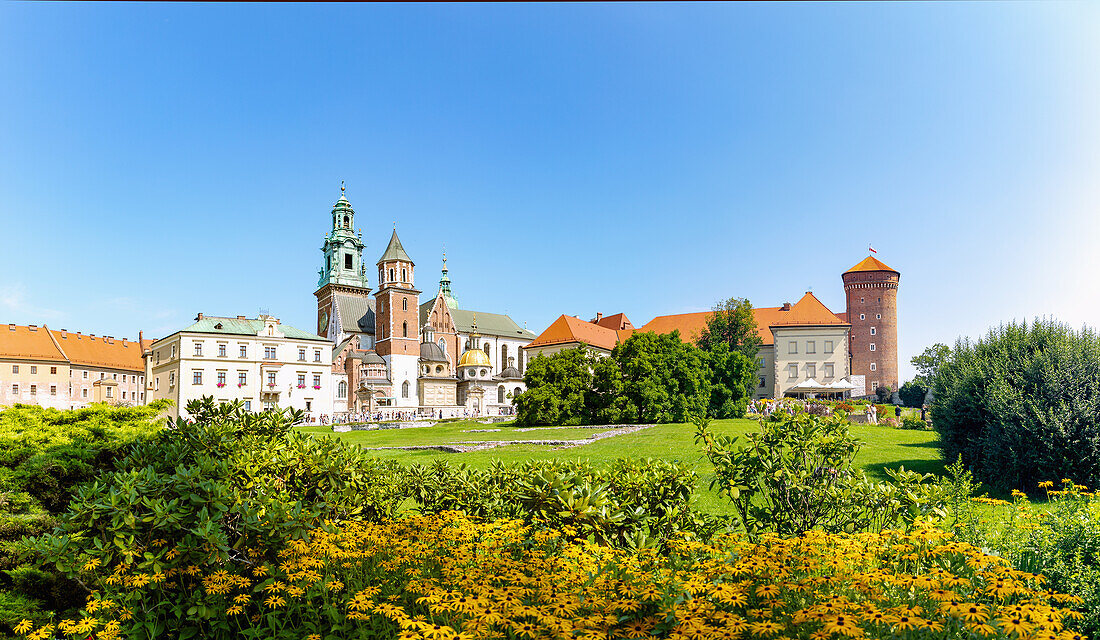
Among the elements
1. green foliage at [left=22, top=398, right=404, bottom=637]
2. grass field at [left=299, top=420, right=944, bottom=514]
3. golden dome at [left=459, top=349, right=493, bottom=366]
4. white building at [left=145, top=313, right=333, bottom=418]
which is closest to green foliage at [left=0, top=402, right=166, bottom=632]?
green foliage at [left=22, top=398, right=404, bottom=637]

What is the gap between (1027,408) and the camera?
442 inches

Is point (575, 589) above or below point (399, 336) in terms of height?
below

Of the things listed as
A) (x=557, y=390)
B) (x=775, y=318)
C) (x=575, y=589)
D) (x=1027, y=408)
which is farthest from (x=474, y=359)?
(x=575, y=589)

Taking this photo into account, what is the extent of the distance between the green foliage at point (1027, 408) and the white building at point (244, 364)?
168ft

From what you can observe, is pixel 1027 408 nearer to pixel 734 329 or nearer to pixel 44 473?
pixel 44 473

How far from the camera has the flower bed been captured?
119 inches

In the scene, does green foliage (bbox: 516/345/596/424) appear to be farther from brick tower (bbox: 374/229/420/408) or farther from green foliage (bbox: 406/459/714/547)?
brick tower (bbox: 374/229/420/408)

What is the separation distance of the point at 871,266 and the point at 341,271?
Answer: 203 ft

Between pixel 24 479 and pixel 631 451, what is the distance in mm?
14086

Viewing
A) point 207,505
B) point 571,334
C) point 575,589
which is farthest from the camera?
point 571,334

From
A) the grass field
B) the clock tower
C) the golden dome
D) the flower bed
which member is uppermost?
the clock tower

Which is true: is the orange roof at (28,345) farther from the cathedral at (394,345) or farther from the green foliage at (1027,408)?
the green foliage at (1027,408)

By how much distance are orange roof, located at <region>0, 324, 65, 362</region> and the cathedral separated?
25167 mm

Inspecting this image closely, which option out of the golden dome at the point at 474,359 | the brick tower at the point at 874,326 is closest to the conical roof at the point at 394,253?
the golden dome at the point at 474,359
